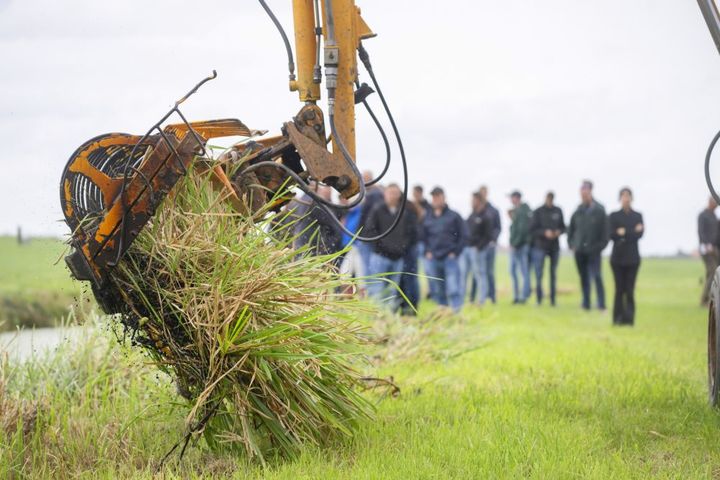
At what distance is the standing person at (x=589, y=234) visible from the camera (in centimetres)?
1948

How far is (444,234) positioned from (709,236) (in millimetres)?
6995

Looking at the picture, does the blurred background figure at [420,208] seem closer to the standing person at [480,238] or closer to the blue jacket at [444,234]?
the blue jacket at [444,234]

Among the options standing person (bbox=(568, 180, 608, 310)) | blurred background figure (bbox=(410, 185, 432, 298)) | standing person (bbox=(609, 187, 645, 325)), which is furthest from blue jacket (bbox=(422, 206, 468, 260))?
standing person (bbox=(568, 180, 608, 310))

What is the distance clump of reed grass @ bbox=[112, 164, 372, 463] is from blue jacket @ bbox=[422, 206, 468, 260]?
37.2 feet

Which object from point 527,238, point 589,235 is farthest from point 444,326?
point 527,238

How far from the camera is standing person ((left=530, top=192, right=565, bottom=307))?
21.9 meters

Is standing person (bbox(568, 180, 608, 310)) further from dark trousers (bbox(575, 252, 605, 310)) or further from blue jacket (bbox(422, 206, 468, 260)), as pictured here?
blue jacket (bbox(422, 206, 468, 260))

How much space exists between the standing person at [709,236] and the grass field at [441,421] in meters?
10.4

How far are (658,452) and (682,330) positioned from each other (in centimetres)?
1102

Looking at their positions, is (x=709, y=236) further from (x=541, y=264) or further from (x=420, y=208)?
(x=420, y=208)

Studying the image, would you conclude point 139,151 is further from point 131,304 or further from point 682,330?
point 682,330

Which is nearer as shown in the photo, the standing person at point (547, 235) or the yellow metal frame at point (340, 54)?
the yellow metal frame at point (340, 54)

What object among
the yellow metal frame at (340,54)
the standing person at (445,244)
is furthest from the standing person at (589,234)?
the yellow metal frame at (340,54)

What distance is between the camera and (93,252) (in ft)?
16.9
